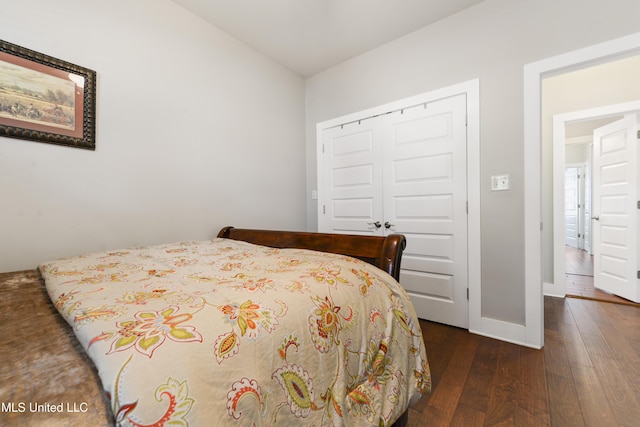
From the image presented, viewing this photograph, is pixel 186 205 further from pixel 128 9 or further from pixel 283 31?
pixel 283 31

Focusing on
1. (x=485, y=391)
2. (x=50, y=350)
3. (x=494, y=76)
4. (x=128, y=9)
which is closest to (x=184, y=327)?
(x=50, y=350)

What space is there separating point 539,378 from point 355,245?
1358 millimetres

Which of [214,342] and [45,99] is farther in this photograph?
[45,99]

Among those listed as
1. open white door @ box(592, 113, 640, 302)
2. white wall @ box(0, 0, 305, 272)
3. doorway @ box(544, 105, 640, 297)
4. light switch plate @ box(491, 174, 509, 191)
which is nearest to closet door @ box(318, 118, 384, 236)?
white wall @ box(0, 0, 305, 272)

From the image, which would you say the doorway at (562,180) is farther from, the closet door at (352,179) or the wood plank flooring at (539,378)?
the closet door at (352,179)

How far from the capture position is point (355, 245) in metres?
1.33

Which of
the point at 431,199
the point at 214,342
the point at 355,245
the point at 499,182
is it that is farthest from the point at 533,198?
the point at 214,342

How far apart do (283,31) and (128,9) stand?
1.22 meters

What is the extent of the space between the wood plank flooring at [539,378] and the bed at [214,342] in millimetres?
453

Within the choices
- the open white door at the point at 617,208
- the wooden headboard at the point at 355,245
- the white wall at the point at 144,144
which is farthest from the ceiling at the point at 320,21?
the open white door at the point at 617,208

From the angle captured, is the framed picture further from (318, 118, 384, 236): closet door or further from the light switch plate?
the light switch plate

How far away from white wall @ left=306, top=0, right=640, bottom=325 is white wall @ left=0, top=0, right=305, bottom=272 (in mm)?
1753

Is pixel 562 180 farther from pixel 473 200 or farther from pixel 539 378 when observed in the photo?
pixel 539 378

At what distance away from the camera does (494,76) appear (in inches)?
82.9
